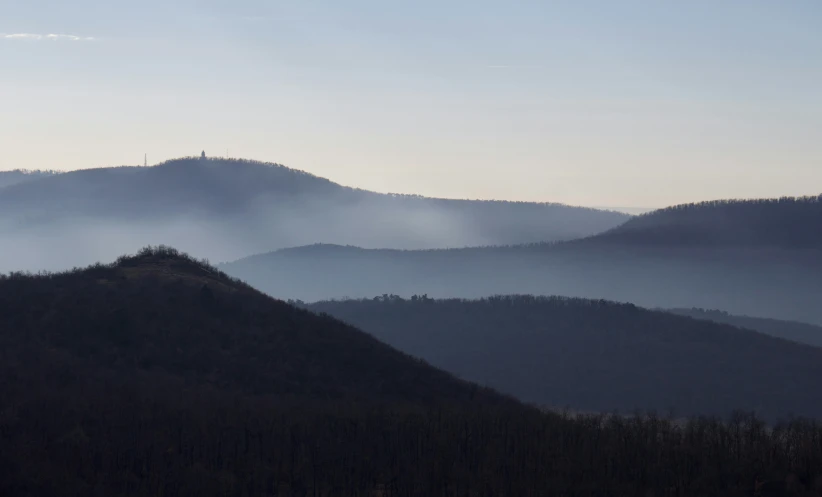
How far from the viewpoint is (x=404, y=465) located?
4534 centimetres

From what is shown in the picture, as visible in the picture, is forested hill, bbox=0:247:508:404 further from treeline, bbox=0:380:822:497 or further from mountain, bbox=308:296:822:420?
mountain, bbox=308:296:822:420

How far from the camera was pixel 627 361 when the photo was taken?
172 metres

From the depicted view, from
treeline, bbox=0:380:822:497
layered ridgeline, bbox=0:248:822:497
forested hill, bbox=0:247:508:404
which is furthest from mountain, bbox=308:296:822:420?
treeline, bbox=0:380:822:497

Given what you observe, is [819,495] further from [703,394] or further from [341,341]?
[703,394]

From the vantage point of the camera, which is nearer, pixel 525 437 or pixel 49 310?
pixel 525 437

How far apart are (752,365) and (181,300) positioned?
119 meters

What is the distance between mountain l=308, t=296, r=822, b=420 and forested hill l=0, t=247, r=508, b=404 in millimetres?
77278

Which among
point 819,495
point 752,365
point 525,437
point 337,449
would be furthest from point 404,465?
point 752,365

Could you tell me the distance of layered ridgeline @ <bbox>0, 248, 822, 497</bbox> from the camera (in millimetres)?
42125

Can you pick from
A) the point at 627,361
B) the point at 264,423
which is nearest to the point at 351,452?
the point at 264,423

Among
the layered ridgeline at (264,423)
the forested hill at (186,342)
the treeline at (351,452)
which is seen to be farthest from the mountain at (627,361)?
the treeline at (351,452)

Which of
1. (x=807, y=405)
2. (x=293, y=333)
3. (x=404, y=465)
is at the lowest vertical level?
(x=807, y=405)

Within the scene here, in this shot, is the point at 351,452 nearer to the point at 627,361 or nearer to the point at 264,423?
the point at 264,423

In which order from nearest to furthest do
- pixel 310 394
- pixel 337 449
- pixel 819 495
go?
pixel 819 495 → pixel 337 449 → pixel 310 394
